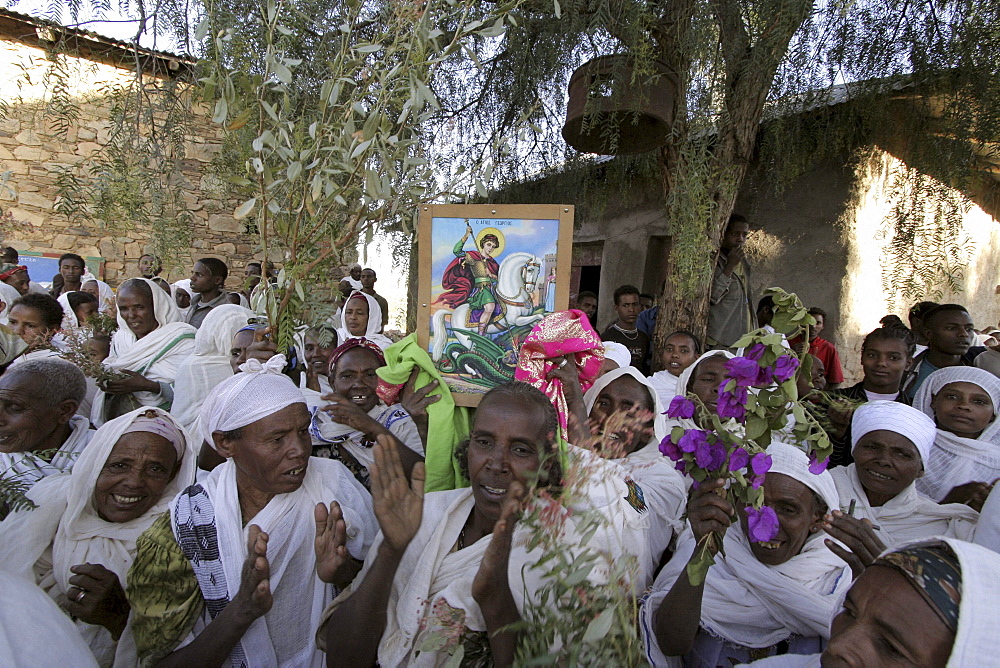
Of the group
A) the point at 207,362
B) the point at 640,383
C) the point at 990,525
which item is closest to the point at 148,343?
the point at 207,362

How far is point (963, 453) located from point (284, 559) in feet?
10.7

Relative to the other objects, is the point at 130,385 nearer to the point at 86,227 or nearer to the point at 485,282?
the point at 485,282

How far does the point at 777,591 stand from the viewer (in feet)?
6.22

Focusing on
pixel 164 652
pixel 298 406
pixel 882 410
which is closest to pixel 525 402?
pixel 298 406

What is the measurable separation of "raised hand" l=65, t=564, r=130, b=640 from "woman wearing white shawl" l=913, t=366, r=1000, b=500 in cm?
338

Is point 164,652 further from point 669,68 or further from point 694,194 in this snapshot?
point 669,68

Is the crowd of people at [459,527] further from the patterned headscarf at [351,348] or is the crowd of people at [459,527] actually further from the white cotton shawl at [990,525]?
the patterned headscarf at [351,348]

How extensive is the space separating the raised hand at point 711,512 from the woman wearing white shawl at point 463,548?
0.22 metres

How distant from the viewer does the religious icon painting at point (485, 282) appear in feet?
8.62

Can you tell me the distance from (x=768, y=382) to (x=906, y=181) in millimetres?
3999

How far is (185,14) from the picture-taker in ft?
8.34

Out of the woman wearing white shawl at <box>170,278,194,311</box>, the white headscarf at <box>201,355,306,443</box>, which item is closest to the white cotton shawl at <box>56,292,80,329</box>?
the woman wearing white shawl at <box>170,278,194,311</box>

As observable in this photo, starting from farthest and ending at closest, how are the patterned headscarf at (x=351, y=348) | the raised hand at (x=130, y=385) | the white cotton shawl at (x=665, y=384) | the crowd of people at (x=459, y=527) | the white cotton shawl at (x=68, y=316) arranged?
the white cotton shawl at (x=68, y=316) → the white cotton shawl at (x=665, y=384) → the raised hand at (x=130, y=385) → the patterned headscarf at (x=351, y=348) → the crowd of people at (x=459, y=527)

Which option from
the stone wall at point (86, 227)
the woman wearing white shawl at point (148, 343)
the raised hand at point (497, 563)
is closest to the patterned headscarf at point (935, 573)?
the raised hand at point (497, 563)
